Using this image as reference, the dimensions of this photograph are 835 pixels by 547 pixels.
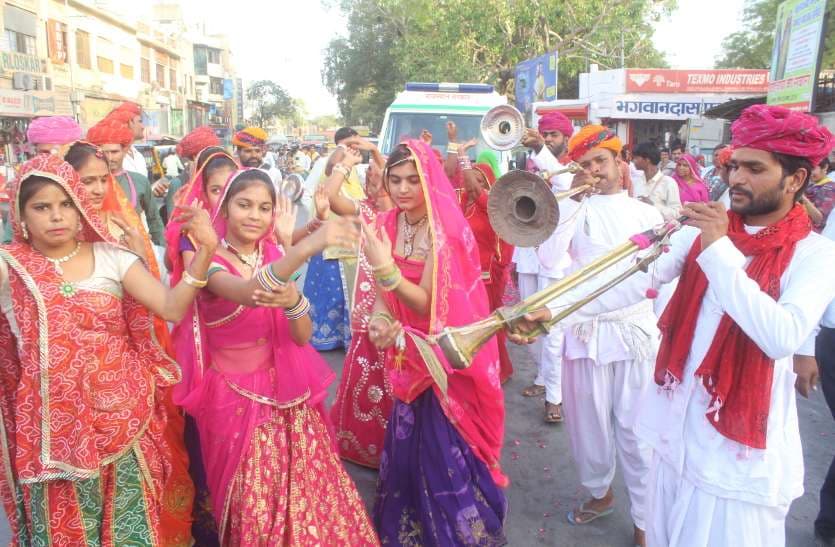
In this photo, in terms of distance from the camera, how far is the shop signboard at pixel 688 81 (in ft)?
80.8

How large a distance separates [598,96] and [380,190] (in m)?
23.6

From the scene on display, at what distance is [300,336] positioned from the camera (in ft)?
8.67

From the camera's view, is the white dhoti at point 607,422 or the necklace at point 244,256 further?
the white dhoti at point 607,422

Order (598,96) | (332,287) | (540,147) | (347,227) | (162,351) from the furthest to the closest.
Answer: (598,96) < (540,147) < (332,287) < (162,351) < (347,227)

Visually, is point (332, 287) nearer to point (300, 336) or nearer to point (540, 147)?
point (540, 147)

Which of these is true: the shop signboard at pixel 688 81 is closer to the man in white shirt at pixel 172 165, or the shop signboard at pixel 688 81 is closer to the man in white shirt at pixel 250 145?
the man in white shirt at pixel 172 165

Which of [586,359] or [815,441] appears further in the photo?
[815,441]

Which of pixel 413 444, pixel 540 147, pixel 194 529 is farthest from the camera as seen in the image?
pixel 540 147

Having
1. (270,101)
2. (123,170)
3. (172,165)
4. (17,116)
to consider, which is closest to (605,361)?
(123,170)

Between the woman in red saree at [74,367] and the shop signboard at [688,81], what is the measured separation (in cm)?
2521

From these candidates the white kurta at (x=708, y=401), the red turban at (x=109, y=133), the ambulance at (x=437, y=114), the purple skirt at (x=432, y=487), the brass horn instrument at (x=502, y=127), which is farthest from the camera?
the ambulance at (x=437, y=114)

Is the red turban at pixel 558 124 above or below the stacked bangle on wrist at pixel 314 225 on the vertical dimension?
above

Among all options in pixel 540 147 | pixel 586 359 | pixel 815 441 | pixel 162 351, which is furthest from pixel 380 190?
pixel 815 441

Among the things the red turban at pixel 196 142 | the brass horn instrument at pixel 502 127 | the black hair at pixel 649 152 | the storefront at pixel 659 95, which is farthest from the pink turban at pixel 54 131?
the storefront at pixel 659 95
